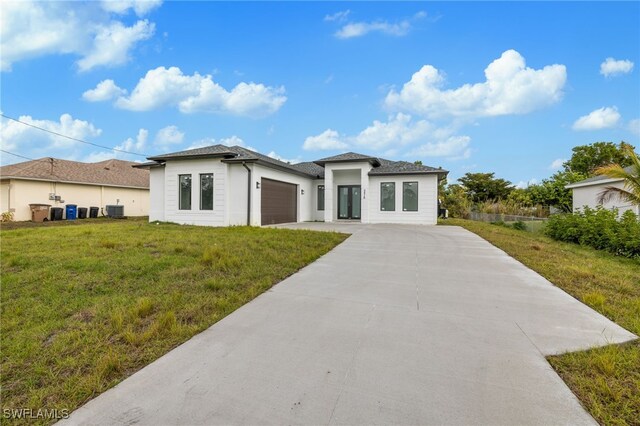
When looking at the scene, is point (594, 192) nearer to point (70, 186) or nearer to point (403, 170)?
point (403, 170)

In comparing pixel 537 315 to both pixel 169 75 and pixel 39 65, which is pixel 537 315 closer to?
pixel 169 75

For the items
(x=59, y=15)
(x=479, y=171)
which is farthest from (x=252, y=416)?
(x=479, y=171)

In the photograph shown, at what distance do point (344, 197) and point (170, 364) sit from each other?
15479 millimetres

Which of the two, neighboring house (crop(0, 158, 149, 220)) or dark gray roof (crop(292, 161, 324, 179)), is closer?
neighboring house (crop(0, 158, 149, 220))

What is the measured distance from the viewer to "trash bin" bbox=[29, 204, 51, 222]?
1692 cm

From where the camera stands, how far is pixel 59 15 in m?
8.98

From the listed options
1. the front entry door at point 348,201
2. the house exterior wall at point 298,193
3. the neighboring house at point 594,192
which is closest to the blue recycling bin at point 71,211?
the house exterior wall at point 298,193

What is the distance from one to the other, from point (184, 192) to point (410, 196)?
37.4 ft

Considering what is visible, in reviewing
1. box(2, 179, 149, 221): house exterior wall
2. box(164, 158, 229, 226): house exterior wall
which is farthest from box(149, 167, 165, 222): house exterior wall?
box(2, 179, 149, 221): house exterior wall

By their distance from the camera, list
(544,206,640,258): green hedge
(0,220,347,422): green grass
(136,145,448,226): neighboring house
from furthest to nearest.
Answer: (136,145,448,226): neighboring house → (544,206,640,258): green hedge → (0,220,347,422): green grass

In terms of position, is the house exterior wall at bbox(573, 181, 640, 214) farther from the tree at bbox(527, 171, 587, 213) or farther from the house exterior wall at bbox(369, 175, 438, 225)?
the house exterior wall at bbox(369, 175, 438, 225)

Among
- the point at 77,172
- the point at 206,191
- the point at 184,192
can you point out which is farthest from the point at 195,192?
the point at 77,172

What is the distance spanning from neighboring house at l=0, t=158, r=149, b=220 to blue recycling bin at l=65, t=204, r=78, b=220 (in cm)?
85

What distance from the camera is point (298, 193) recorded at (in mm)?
17031
